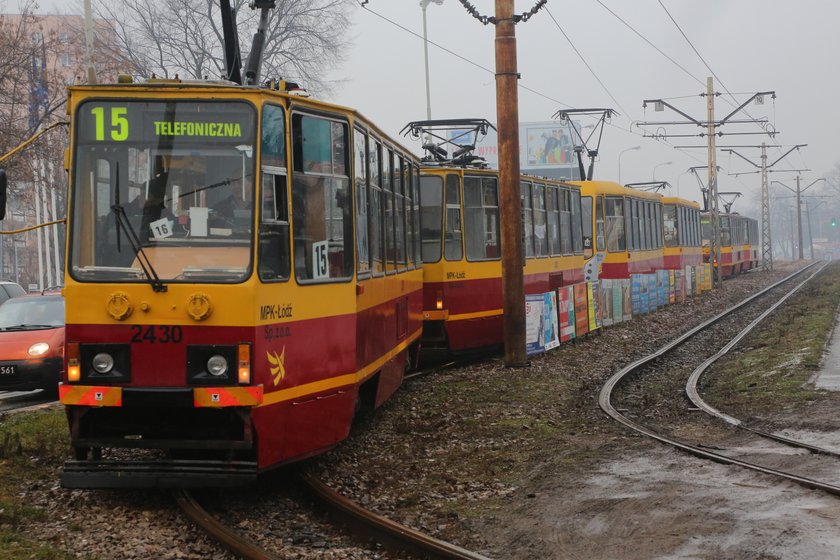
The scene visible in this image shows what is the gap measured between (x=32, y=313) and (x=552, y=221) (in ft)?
33.4

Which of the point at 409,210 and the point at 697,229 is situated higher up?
the point at 697,229

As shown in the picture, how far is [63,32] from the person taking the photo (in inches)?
1860

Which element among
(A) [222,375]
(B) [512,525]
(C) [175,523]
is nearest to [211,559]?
(C) [175,523]

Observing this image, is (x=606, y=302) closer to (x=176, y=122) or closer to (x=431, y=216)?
(x=431, y=216)

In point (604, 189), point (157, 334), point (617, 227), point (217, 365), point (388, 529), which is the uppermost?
point (604, 189)

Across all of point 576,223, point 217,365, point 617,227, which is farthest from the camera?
point 617,227

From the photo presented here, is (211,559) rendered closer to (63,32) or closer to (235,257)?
(235,257)

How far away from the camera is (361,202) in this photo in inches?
368

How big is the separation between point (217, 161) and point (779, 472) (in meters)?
4.95

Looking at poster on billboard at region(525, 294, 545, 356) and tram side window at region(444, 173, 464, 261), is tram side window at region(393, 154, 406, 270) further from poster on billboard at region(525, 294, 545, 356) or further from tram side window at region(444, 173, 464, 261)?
poster on billboard at region(525, 294, 545, 356)

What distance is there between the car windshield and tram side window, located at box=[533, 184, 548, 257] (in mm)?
8659

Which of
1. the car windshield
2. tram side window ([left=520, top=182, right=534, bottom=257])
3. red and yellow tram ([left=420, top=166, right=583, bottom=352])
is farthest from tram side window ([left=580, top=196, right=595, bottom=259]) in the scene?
the car windshield

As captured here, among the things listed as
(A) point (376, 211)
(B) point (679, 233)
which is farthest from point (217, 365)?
(B) point (679, 233)

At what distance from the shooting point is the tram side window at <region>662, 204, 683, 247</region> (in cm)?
3625
